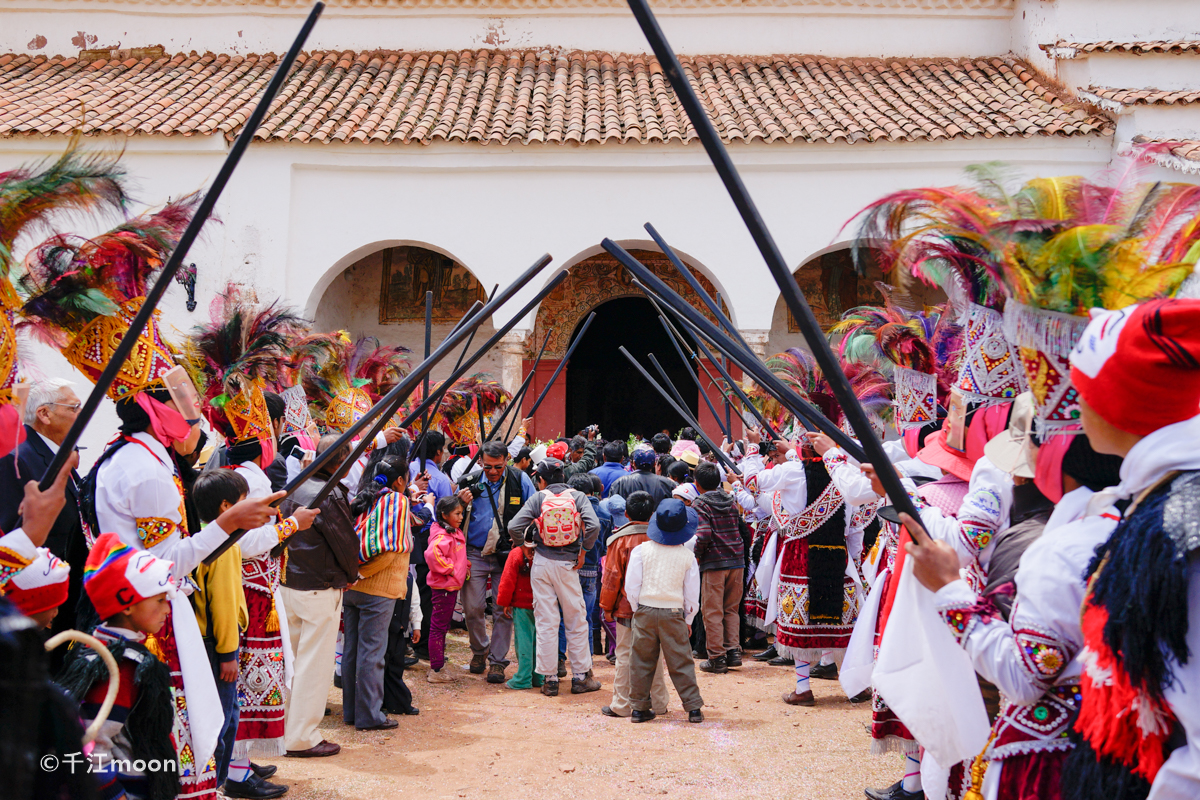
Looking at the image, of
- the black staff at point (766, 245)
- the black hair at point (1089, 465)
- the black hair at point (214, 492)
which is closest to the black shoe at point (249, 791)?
the black hair at point (214, 492)

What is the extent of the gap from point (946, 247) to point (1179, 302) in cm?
135

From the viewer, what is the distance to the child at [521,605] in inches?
273

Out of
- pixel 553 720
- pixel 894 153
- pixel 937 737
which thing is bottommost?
pixel 553 720

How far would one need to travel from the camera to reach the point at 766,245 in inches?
74.1

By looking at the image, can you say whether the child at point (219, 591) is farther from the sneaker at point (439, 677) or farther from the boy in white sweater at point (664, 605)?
the sneaker at point (439, 677)

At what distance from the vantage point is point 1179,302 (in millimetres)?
1742

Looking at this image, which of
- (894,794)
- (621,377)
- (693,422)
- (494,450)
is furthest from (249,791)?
(621,377)

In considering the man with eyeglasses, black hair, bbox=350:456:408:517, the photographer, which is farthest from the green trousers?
the man with eyeglasses

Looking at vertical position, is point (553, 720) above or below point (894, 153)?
below

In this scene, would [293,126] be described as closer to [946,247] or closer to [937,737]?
[946,247]

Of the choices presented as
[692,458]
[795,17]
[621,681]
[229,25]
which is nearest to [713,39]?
[795,17]

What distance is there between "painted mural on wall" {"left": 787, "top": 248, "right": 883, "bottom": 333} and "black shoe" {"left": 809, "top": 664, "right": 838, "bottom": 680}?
361 inches

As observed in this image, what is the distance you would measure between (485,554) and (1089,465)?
19.0ft

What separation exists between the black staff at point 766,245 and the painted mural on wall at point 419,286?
1467cm
